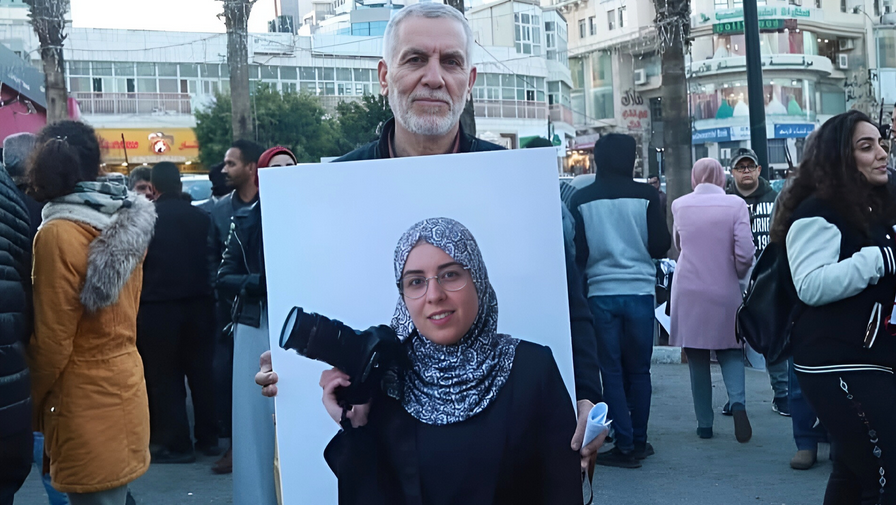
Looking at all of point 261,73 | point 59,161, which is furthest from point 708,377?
point 261,73

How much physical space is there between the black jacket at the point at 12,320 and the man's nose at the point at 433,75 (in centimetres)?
147

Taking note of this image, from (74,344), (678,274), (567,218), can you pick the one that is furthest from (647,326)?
(567,218)

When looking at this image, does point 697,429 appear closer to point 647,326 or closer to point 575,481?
point 647,326

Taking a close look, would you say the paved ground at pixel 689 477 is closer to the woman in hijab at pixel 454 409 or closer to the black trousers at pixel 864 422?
the black trousers at pixel 864 422

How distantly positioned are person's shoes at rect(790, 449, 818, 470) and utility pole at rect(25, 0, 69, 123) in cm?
1323

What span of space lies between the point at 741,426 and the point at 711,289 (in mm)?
953

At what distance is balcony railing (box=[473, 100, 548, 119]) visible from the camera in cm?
5128

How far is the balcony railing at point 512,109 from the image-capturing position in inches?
2019

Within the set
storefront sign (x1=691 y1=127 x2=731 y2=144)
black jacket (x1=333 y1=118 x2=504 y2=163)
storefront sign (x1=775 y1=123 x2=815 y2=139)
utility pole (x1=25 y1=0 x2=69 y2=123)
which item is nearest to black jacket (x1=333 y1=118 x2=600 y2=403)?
black jacket (x1=333 y1=118 x2=504 y2=163)

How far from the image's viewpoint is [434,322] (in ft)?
6.15

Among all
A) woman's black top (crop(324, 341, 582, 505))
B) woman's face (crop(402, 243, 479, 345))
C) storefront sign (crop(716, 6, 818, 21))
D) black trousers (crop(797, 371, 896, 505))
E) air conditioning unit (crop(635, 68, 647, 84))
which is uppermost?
storefront sign (crop(716, 6, 818, 21))

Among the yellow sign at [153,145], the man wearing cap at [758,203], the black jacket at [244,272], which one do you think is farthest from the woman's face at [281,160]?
the yellow sign at [153,145]

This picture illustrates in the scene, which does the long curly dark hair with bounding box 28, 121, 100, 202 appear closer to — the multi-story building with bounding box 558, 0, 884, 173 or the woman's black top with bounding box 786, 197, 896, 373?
the woman's black top with bounding box 786, 197, 896, 373

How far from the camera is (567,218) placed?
2.06m
